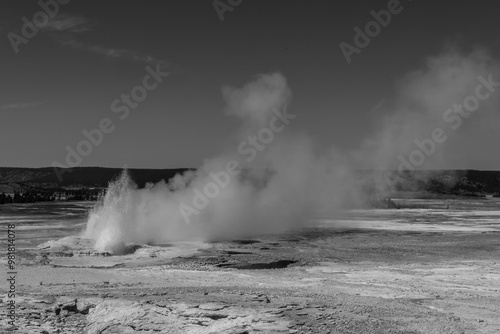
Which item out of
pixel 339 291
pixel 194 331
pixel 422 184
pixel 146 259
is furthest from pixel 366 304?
pixel 422 184

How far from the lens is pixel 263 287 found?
14680 millimetres

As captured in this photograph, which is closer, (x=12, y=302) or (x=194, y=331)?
(x=194, y=331)

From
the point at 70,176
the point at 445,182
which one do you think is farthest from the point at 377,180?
the point at 70,176

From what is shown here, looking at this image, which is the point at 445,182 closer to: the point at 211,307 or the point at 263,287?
the point at 263,287

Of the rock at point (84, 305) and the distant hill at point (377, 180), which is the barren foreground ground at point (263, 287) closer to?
the rock at point (84, 305)

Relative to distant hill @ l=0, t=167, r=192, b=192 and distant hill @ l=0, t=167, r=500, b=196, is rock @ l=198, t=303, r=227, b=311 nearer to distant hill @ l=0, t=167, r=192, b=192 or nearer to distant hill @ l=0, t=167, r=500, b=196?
distant hill @ l=0, t=167, r=500, b=196

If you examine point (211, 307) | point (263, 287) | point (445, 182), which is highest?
point (445, 182)

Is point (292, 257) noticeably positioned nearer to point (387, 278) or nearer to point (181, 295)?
point (387, 278)

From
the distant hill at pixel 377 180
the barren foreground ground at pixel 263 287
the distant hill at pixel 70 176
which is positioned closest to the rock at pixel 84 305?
the barren foreground ground at pixel 263 287

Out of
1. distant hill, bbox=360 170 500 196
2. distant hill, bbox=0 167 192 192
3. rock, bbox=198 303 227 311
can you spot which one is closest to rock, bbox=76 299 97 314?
rock, bbox=198 303 227 311

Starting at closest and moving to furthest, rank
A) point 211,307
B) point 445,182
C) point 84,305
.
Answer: point 211,307 → point 84,305 → point 445,182

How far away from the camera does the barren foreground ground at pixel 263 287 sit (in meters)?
10.9

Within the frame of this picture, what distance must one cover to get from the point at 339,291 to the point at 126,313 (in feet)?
18.0

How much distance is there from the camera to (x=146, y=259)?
20.2 m
